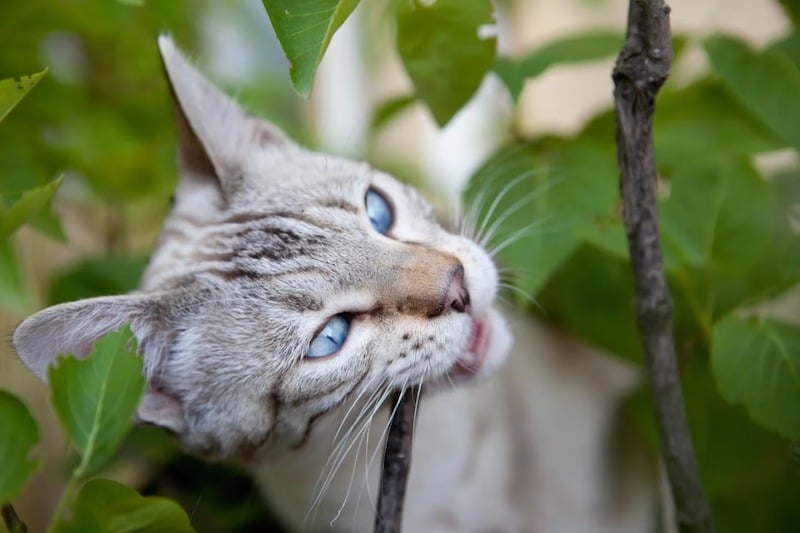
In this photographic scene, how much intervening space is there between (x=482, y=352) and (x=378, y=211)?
30 centimetres

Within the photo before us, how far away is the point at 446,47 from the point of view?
1050mm

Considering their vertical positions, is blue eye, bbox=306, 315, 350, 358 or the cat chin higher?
blue eye, bbox=306, 315, 350, 358

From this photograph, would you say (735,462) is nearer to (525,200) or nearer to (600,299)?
(600,299)

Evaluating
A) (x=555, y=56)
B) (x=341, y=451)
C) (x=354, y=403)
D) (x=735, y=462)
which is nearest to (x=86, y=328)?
(x=354, y=403)

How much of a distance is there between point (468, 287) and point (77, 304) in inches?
22.2

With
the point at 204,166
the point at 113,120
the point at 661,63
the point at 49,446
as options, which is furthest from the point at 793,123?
the point at 49,446

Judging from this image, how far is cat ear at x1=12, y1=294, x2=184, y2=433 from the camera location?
98 cm

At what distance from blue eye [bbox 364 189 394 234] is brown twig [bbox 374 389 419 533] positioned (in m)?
0.39

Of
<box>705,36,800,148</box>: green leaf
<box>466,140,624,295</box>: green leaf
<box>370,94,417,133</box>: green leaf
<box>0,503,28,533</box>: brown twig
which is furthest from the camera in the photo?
<box>370,94,417,133</box>: green leaf

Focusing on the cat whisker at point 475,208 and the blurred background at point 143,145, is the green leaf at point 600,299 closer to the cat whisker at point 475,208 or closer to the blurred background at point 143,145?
the blurred background at point 143,145

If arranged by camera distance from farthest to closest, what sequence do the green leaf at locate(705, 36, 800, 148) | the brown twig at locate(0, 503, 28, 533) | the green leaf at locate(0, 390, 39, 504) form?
the green leaf at locate(705, 36, 800, 148)
the brown twig at locate(0, 503, 28, 533)
the green leaf at locate(0, 390, 39, 504)

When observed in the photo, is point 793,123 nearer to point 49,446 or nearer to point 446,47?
point 446,47

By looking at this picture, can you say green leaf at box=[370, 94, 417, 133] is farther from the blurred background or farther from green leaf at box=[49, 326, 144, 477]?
green leaf at box=[49, 326, 144, 477]

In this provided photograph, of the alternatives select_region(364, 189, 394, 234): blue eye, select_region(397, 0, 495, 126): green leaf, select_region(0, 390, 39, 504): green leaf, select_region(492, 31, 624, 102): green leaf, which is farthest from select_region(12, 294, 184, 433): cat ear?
select_region(492, 31, 624, 102): green leaf
